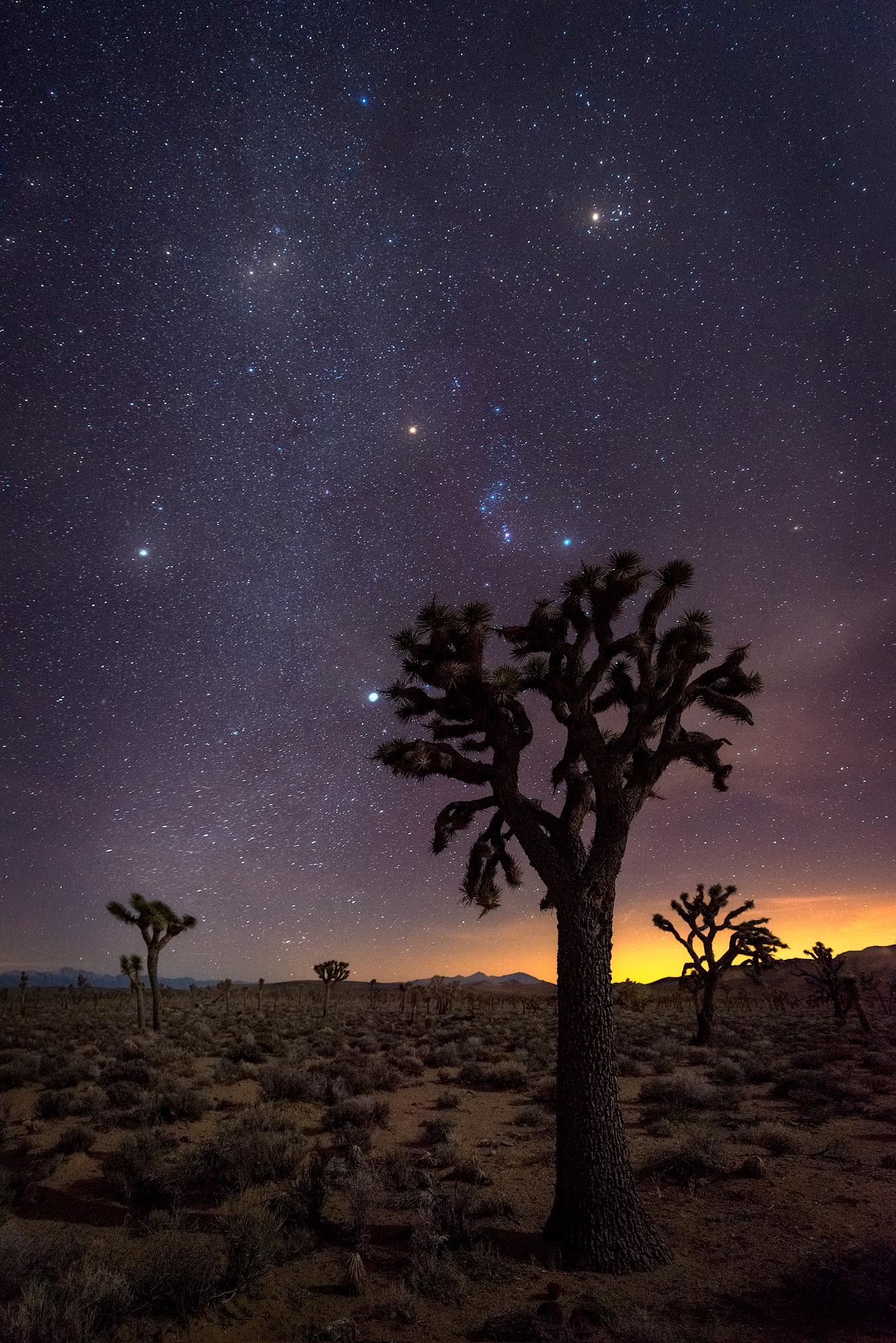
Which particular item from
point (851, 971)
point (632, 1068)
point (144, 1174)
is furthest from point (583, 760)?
point (851, 971)

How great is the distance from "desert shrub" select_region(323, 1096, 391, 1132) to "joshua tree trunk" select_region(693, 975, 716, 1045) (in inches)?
541

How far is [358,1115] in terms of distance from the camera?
1296cm

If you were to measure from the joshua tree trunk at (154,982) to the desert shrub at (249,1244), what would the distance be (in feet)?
63.9

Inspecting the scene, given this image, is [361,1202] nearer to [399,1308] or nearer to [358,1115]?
[399,1308]

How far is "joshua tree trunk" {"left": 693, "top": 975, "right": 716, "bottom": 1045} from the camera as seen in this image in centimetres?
2311

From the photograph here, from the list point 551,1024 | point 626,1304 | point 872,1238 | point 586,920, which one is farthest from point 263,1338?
point 551,1024

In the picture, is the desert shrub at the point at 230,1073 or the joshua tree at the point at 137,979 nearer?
the desert shrub at the point at 230,1073

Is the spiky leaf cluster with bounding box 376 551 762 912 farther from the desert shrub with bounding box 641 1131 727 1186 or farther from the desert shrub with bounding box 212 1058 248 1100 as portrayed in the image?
the desert shrub with bounding box 212 1058 248 1100

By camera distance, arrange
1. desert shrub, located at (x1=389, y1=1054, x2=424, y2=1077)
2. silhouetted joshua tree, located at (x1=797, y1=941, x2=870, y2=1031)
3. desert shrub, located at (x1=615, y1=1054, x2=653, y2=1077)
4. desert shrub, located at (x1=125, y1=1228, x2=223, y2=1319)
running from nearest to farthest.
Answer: desert shrub, located at (x1=125, y1=1228, x2=223, y2=1319)
desert shrub, located at (x1=615, y1=1054, x2=653, y2=1077)
desert shrub, located at (x1=389, y1=1054, x2=424, y2=1077)
silhouetted joshua tree, located at (x1=797, y1=941, x2=870, y2=1031)

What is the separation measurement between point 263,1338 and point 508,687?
263 inches

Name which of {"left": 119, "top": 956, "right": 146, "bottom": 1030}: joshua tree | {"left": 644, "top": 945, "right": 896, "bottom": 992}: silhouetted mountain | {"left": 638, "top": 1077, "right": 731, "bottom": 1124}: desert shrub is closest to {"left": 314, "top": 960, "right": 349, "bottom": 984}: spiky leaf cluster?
{"left": 119, "top": 956, "right": 146, "bottom": 1030}: joshua tree

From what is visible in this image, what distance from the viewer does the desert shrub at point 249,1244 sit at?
6285mm

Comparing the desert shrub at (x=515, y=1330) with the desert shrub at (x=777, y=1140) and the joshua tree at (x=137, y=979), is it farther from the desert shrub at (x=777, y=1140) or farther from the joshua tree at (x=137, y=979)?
the joshua tree at (x=137, y=979)

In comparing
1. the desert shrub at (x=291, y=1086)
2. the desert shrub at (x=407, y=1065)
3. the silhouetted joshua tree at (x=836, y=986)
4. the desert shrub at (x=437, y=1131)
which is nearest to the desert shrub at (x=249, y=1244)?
the desert shrub at (x=437, y=1131)
